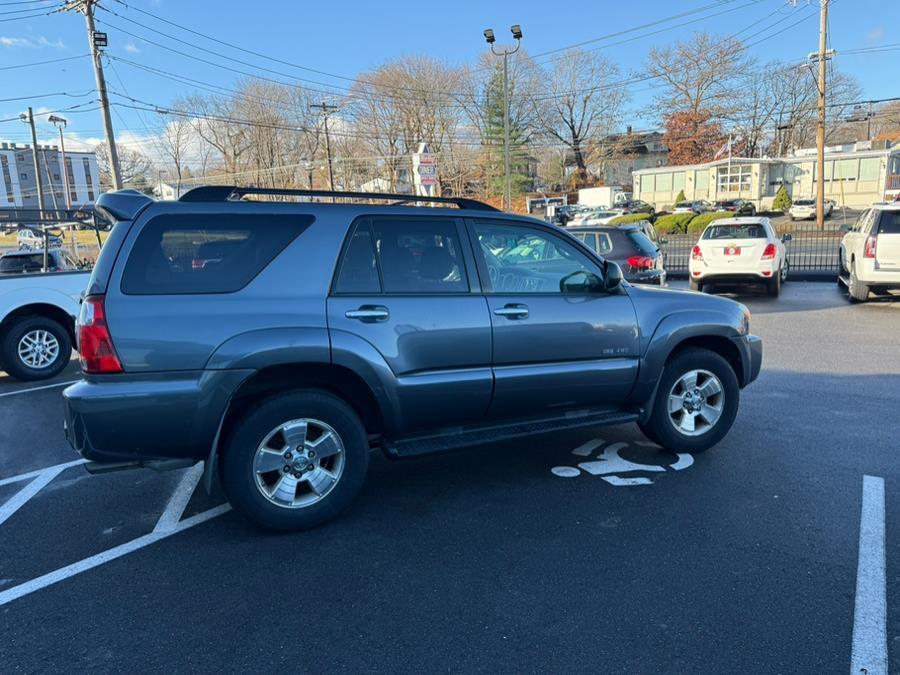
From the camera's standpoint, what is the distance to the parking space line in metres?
4.08

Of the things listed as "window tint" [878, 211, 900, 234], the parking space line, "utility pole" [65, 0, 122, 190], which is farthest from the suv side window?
"utility pole" [65, 0, 122, 190]

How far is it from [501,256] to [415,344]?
3.27ft

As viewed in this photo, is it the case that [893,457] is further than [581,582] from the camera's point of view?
Yes

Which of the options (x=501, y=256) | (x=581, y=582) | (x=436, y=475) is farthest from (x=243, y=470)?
(x=501, y=256)

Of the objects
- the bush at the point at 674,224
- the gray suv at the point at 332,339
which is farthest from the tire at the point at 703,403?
the bush at the point at 674,224

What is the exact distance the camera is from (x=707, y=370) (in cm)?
467

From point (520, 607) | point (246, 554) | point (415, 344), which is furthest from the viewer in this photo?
point (415, 344)

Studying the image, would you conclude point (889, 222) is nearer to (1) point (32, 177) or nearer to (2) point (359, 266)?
(2) point (359, 266)

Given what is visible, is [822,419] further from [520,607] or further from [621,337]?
[520,607]

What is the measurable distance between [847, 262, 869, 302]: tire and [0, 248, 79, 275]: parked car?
42.9 feet

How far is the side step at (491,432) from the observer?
382 centimetres

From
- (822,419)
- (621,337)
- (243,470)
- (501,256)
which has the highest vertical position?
(501,256)

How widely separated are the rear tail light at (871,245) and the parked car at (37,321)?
12186 millimetres

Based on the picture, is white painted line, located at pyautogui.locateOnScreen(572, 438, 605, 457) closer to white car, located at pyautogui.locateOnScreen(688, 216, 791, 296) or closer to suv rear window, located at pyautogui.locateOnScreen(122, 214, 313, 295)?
suv rear window, located at pyautogui.locateOnScreen(122, 214, 313, 295)
